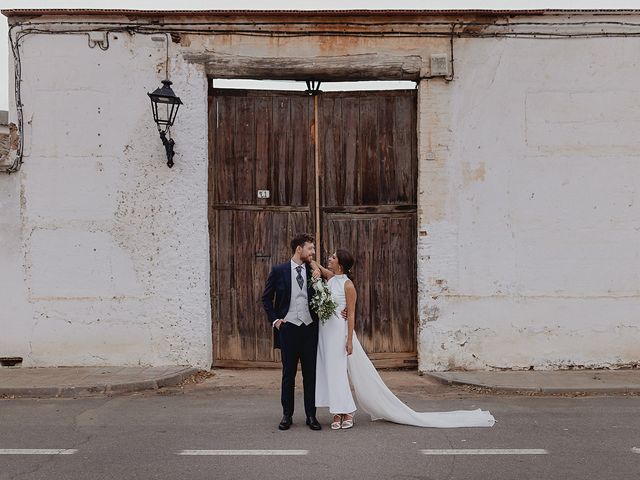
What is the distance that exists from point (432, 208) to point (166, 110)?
3842mm

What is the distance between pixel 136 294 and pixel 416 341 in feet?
12.9

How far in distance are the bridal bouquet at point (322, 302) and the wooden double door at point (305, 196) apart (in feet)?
10.7

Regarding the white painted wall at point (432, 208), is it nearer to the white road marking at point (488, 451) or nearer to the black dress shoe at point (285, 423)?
the black dress shoe at point (285, 423)

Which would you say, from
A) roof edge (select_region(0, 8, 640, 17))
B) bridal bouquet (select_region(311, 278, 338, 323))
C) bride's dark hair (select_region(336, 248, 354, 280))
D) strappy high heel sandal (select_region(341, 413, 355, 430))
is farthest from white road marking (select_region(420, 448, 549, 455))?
roof edge (select_region(0, 8, 640, 17))

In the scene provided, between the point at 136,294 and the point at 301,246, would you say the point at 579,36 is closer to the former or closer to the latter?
the point at 301,246

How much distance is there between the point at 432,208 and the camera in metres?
9.93

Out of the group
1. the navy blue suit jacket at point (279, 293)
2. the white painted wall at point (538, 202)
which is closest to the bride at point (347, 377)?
the navy blue suit jacket at point (279, 293)

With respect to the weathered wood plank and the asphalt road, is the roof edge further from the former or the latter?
the asphalt road

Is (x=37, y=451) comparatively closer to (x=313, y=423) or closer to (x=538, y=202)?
(x=313, y=423)

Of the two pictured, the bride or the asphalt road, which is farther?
the bride

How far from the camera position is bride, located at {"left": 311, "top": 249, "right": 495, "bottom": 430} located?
6.87 m

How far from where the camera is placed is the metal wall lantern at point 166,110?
9297 mm

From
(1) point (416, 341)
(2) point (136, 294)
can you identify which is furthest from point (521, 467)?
(2) point (136, 294)

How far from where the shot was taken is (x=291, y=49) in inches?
389
